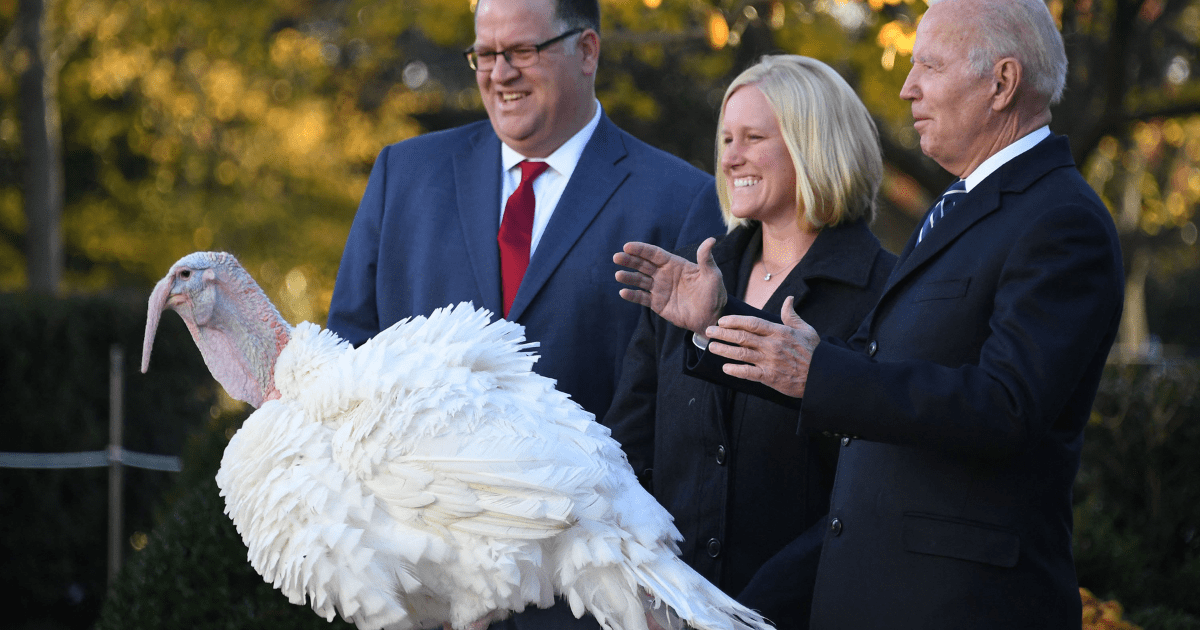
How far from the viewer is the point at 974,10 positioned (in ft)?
7.84

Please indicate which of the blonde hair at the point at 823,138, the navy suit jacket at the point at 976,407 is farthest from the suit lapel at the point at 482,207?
the navy suit jacket at the point at 976,407

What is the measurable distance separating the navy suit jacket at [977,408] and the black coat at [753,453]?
1.55ft

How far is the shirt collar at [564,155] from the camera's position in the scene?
12.1ft

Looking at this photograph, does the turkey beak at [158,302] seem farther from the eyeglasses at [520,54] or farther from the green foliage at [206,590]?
the green foliage at [206,590]

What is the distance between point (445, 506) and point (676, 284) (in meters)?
0.75

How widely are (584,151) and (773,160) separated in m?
0.79

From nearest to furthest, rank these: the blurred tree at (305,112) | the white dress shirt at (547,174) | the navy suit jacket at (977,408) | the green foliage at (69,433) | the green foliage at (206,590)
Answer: the navy suit jacket at (977,408), the white dress shirt at (547,174), the green foliage at (206,590), the green foliage at (69,433), the blurred tree at (305,112)

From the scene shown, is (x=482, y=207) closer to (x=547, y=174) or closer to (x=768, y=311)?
(x=547, y=174)

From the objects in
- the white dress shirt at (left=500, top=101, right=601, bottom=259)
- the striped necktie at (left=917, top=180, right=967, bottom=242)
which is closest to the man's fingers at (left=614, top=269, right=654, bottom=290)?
the striped necktie at (left=917, top=180, right=967, bottom=242)

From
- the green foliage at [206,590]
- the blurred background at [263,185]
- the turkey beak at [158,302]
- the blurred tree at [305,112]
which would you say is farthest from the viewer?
the blurred tree at [305,112]

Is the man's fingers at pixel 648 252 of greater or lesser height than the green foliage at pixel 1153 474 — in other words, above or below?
above

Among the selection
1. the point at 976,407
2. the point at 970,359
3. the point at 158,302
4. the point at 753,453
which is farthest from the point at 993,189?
the point at 158,302

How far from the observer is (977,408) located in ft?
6.83

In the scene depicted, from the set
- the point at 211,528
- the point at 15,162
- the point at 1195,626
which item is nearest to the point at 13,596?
the point at 211,528
